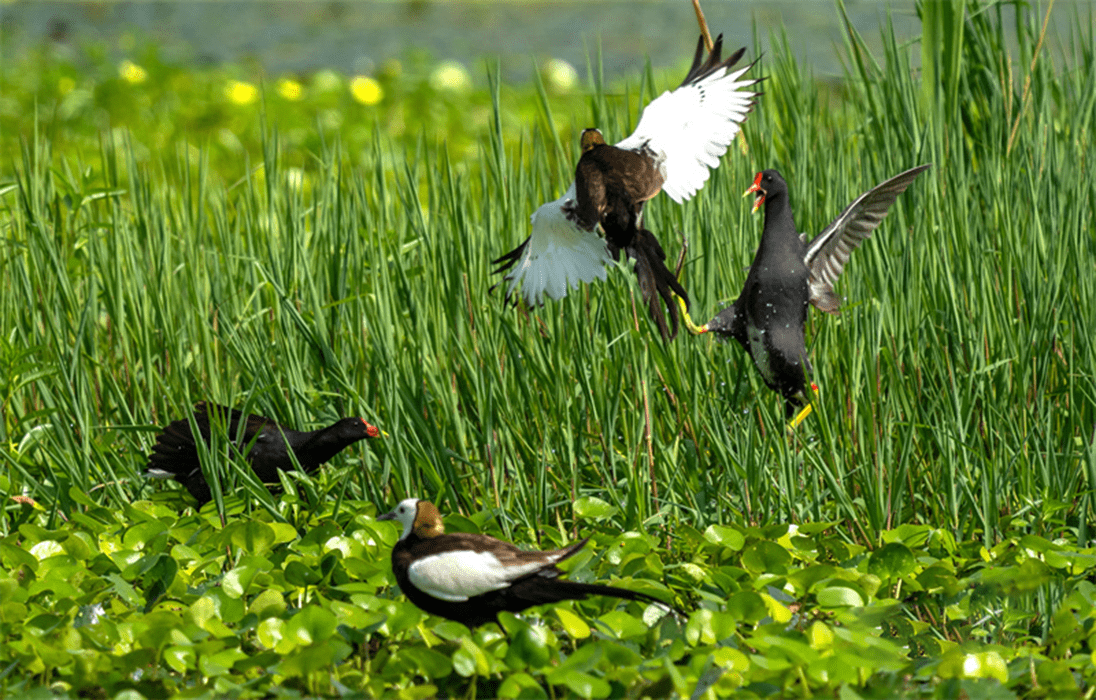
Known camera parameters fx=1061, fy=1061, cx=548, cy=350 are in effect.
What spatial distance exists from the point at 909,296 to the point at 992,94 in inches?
55.7

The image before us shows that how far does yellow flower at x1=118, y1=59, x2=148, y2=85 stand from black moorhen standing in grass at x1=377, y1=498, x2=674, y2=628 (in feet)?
23.8

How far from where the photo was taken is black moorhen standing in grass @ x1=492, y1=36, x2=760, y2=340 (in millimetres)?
1757

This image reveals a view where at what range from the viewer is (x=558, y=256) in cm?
182

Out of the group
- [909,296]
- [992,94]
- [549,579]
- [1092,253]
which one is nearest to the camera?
[549,579]

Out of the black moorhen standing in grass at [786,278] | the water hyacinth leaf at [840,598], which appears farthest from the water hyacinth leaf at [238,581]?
the water hyacinth leaf at [840,598]

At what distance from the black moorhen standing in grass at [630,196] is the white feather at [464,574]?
0.46 meters

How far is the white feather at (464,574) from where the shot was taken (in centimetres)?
184

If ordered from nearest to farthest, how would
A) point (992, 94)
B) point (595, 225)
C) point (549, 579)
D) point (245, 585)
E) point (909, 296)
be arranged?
point (595, 225), point (549, 579), point (245, 585), point (909, 296), point (992, 94)

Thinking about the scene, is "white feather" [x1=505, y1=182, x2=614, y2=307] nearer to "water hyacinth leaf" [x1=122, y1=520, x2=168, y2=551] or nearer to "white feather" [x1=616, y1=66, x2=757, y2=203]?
"white feather" [x1=616, y1=66, x2=757, y2=203]

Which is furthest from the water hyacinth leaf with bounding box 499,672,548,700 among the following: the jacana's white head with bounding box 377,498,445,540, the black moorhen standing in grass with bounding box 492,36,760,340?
the black moorhen standing in grass with bounding box 492,36,760,340

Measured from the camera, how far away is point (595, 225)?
1757 millimetres

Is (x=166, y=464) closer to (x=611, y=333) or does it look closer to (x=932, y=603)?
(x=611, y=333)

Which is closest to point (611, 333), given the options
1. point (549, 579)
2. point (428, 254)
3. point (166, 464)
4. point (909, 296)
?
point (428, 254)

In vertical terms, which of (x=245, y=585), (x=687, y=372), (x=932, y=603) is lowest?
(x=932, y=603)
